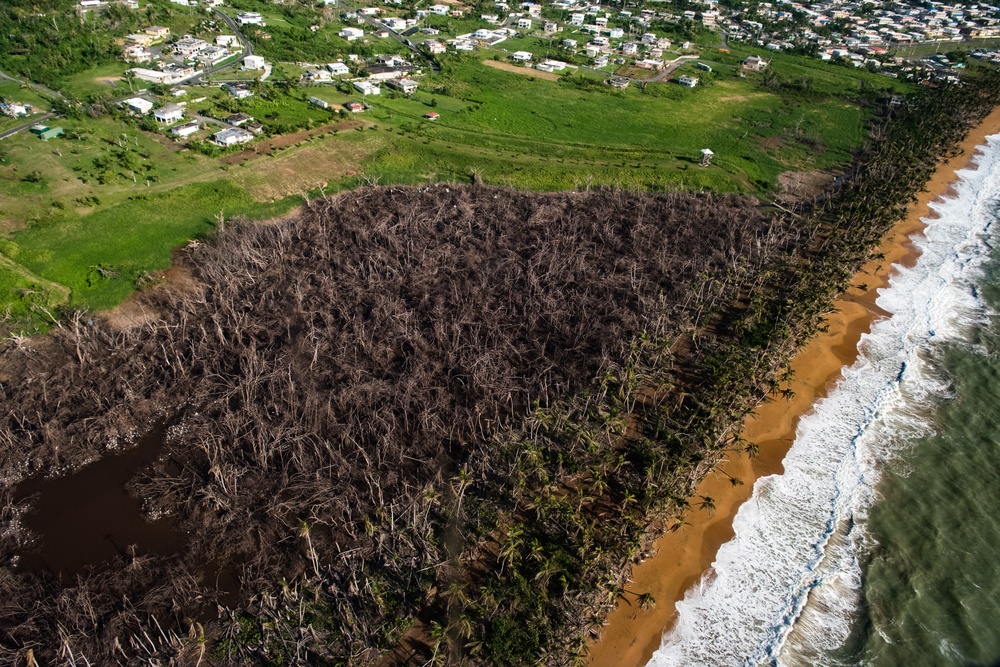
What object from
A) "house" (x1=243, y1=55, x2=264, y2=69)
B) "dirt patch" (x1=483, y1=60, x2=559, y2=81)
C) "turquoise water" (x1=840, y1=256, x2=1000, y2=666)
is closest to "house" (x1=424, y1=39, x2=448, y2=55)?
"dirt patch" (x1=483, y1=60, x2=559, y2=81)

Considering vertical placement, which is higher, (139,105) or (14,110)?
(14,110)

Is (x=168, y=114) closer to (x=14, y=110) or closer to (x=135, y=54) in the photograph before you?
(x=14, y=110)

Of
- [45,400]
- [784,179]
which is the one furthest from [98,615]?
[784,179]

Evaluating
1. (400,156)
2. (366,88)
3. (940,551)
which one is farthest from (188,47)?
(940,551)

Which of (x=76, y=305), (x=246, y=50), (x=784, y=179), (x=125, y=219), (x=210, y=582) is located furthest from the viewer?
(x=246, y=50)

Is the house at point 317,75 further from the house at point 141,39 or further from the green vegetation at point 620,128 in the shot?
the house at point 141,39

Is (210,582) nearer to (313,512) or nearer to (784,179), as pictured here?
(313,512)
